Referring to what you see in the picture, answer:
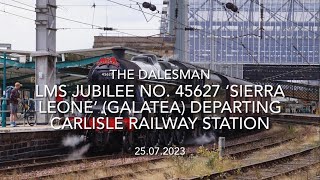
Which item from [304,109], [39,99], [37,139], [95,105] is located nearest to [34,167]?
[37,139]

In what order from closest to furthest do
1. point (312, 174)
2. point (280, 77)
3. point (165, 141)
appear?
point (312, 174) < point (165, 141) < point (280, 77)

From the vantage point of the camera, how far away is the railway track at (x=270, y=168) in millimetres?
12695

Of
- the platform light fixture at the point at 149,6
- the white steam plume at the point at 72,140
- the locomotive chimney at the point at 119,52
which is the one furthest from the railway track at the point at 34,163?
the platform light fixture at the point at 149,6

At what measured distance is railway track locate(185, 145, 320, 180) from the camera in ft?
41.7

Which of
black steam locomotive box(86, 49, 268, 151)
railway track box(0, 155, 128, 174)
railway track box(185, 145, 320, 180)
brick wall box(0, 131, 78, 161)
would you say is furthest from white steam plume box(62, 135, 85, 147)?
railway track box(185, 145, 320, 180)

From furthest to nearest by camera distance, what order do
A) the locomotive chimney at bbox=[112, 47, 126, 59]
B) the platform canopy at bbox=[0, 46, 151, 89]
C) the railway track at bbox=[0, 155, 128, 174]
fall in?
the platform canopy at bbox=[0, 46, 151, 89], the locomotive chimney at bbox=[112, 47, 126, 59], the railway track at bbox=[0, 155, 128, 174]

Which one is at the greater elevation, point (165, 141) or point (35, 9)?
point (35, 9)

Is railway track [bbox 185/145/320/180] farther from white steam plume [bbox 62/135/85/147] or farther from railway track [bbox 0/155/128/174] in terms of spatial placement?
white steam plume [bbox 62/135/85/147]

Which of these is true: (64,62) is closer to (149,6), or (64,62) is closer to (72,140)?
(149,6)

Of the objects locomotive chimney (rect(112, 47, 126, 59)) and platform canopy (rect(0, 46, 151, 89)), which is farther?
platform canopy (rect(0, 46, 151, 89))

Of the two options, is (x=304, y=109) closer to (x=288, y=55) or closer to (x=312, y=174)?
(x=288, y=55)

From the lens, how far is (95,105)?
1719 cm

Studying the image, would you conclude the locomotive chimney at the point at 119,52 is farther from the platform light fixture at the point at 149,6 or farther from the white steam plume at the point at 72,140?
the platform light fixture at the point at 149,6

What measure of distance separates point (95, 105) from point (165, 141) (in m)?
3.22
